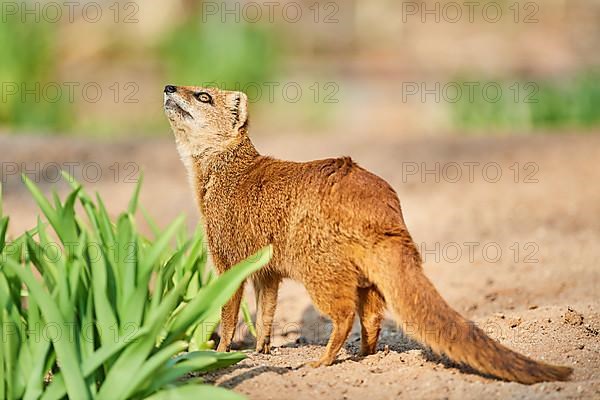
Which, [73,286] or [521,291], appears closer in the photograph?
[73,286]

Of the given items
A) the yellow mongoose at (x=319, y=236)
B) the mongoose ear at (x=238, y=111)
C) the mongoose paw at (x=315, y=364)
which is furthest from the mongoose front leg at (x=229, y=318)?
the mongoose ear at (x=238, y=111)

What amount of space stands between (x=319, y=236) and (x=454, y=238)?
11.0 ft

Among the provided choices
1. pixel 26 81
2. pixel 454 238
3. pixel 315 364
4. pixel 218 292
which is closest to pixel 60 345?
pixel 218 292

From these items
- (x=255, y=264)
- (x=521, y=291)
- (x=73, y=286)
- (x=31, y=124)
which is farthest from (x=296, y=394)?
(x=31, y=124)

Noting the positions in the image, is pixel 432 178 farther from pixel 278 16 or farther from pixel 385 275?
pixel 278 16

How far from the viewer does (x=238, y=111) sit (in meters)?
4.59

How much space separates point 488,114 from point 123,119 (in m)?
5.56

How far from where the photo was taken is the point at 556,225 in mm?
7004

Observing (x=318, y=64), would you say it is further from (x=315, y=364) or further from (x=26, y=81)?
(x=315, y=364)

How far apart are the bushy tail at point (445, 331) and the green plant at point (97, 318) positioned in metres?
0.60

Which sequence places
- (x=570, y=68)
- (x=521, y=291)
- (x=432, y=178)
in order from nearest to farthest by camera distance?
1. (x=521, y=291)
2. (x=432, y=178)
3. (x=570, y=68)

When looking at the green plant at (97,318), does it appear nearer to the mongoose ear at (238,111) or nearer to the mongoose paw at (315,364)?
the mongoose paw at (315,364)

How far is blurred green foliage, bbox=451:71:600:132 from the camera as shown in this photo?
996 centimetres

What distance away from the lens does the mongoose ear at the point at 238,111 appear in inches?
180
